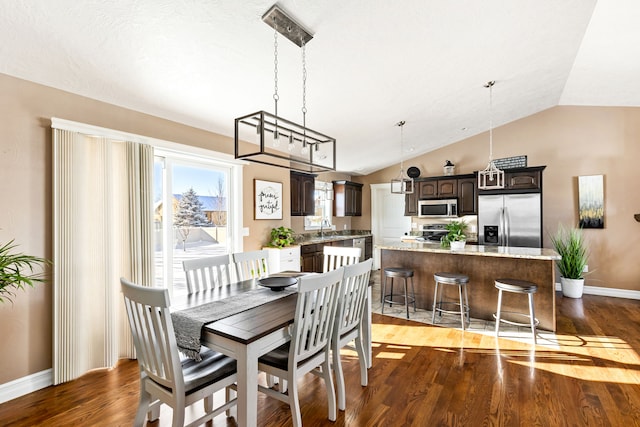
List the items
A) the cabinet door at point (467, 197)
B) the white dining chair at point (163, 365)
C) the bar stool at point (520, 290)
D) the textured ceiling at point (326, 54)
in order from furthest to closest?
the cabinet door at point (467, 197) < the bar stool at point (520, 290) < the textured ceiling at point (326, 54) < the white dining chair at point (163, 365)

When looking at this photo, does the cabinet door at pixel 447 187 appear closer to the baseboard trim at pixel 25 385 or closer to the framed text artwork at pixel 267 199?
the framed text artwork at pixel 267 199

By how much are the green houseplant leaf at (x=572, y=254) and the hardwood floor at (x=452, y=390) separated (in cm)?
175

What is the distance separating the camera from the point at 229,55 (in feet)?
7.99

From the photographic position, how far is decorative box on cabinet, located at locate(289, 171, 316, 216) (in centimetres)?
532

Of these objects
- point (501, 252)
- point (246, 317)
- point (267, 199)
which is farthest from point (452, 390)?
point (267, 199)

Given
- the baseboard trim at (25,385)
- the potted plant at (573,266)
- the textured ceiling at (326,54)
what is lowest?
the baseboard trim at (25,385)

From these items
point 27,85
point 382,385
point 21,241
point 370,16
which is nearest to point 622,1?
point 370,16

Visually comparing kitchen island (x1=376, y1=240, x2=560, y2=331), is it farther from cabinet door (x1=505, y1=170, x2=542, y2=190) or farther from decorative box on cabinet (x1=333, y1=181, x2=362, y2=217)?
decorative box on cabinet (x1=333, y1=181, x2=362, y2=217)

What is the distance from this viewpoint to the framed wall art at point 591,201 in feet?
16.6

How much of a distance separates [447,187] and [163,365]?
5.94 m

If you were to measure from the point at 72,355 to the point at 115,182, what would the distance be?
1506 mm

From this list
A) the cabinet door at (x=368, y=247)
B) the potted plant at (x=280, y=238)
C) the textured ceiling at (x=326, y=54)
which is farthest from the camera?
the cabinet door at (x=368, y=247)

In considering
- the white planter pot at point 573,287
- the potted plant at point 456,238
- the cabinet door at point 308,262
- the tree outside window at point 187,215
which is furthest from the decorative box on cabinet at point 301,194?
the white planter pot at point 573,287

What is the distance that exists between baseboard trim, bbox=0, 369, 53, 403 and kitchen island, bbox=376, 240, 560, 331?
148 inches
